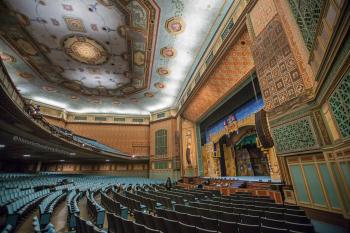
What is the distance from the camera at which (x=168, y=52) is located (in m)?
10.6

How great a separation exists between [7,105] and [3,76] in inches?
38.5

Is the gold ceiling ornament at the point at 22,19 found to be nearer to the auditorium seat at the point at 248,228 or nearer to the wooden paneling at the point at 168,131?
the auditorium seat at the point at 248,228

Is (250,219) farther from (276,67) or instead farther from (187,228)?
(276,67)

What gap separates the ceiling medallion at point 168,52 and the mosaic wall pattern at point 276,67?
5972 millimetres

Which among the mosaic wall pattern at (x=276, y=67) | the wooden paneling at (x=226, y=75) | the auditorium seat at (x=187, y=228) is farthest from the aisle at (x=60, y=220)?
the wooden paneling at (x=226, y=75)

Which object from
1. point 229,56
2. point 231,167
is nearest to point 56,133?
point 229,56

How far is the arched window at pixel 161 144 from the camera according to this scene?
723 inches

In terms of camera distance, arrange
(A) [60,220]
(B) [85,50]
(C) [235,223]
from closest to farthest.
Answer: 1. (C) [235,223]
2. (A) [60,220]
3. (B) [85,50]

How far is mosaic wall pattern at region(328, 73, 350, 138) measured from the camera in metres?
2.54

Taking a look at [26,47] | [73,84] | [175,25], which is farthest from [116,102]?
[175,25]

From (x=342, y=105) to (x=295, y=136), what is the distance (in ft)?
5.31

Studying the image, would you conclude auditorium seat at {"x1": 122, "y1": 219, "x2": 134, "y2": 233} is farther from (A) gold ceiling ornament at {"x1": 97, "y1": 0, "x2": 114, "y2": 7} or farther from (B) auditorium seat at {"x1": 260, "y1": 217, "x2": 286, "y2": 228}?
(A) gold ceiling ornament at {"x1": 97, "y1": 0, "x2": 114, "y2": 7}

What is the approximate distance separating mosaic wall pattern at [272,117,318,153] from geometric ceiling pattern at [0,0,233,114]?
20.2 feet

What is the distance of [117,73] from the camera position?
12992 millimetres
